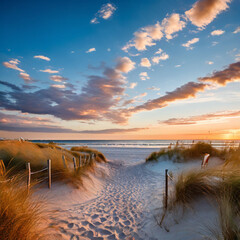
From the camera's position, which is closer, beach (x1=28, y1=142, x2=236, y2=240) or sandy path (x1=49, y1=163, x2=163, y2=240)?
beach (x1=28, y1=142, x2=236, y2=240)

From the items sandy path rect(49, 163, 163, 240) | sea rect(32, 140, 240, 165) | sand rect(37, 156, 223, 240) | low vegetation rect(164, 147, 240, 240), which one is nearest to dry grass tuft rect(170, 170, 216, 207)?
low vegetation rect(164, 147, 240, 240)

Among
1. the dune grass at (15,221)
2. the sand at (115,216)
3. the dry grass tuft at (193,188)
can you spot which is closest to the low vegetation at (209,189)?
the dry grass tuft at (193,188)

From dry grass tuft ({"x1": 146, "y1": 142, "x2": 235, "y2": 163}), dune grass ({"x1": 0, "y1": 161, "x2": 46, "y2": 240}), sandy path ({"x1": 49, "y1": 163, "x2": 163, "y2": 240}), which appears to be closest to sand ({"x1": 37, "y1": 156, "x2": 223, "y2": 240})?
sandy path ({"x1": 49, "y1": 163, "x2": 163, "y2": 240})

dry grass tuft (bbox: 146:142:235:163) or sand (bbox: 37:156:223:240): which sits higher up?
dry grass tuft (bbox: 146:142:235:163)

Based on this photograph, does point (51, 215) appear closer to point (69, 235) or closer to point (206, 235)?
point (69, 235)

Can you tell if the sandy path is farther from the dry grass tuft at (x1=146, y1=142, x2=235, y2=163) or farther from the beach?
the dry grass tuft at (x1=146, y1=142, x2=235, y2=163)

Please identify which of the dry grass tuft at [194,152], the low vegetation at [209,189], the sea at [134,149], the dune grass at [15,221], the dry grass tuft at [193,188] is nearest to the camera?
the dune grass at [15,221]

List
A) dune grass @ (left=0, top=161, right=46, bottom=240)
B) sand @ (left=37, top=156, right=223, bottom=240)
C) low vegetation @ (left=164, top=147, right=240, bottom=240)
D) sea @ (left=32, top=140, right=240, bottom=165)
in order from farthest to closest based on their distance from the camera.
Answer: sea @ (left=32, top=140, right=240, bottom=165) < sand @ (left=37, top=156, right=223, bottom=240) < low vegetation @ (left=164, top=147, right=240, bottom=240) < dune grass @ (left=0, top=161, right=46, bottom=240)

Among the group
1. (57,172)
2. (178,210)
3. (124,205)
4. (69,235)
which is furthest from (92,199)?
(178,210)

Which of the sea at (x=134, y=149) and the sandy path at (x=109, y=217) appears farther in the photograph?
the sea at (x=134, y=149)

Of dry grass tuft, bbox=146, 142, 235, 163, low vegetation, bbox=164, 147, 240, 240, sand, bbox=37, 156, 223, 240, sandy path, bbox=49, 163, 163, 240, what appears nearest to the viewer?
low vegetation, bbox=164, 147, 240, 240

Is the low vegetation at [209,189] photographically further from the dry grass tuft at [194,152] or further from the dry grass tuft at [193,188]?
the dry grass tuft at [194,152]

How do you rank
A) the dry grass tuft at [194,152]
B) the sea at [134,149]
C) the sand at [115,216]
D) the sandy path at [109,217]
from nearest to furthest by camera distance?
the sand at [115,216], the sandy path at [109,217], the dry grass tuft at [194,152], the sea at [134,149]

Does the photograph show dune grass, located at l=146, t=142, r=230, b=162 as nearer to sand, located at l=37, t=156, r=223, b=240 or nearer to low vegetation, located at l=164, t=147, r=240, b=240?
sand, located at l=37, t=156, r=223, b=240
